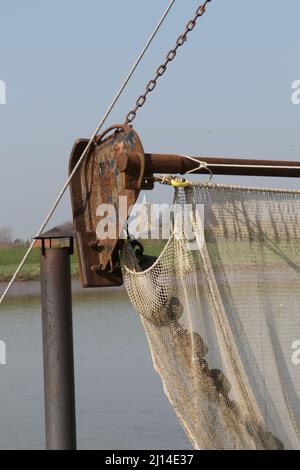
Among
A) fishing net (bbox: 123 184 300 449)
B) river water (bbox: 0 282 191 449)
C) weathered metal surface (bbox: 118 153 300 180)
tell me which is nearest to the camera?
weathered metal surface (bbox: 118 153 300 180)

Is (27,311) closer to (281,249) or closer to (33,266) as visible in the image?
(33,266)

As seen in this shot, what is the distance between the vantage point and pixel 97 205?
444cm

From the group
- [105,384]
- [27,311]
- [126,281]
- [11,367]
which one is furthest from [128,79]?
[27,311]

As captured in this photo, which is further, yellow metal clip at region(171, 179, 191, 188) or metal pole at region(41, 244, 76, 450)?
metal pole at region(41, 244, 76, 450)

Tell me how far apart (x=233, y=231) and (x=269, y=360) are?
24.8 inches

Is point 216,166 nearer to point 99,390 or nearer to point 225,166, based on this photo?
point 225,166

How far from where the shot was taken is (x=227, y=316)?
425 centimetres

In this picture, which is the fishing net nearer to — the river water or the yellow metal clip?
the yellow metal clip

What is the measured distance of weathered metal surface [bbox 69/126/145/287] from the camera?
167 inches
